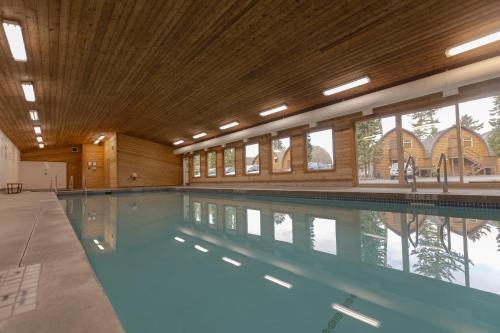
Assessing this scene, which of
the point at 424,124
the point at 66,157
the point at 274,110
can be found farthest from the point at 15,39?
the point at 66,157

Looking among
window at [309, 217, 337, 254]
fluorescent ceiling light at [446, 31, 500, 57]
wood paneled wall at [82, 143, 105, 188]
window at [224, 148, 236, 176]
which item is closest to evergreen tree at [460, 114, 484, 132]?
fluorescent ceiling light at [446, 31, 500, 57]

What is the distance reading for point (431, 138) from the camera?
717cm

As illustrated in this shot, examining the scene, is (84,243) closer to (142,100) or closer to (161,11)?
(161,11)

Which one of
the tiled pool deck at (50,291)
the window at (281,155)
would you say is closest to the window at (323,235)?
the tiled pool deck at (50,291)

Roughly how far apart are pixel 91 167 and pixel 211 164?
8901mm

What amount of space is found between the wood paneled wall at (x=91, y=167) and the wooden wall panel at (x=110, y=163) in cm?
→ 68

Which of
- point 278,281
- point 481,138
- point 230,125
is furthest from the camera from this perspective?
point 230,125

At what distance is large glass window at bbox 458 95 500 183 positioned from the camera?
6.12 m

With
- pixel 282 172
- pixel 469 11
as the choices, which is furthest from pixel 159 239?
pixel 282 172

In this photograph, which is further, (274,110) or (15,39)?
(274,110)

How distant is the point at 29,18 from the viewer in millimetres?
4070

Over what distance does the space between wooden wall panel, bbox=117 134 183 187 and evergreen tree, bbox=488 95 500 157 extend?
1547 centimetres

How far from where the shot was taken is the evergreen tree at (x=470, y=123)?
6332mm

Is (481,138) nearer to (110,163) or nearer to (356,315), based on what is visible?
(356,315)
